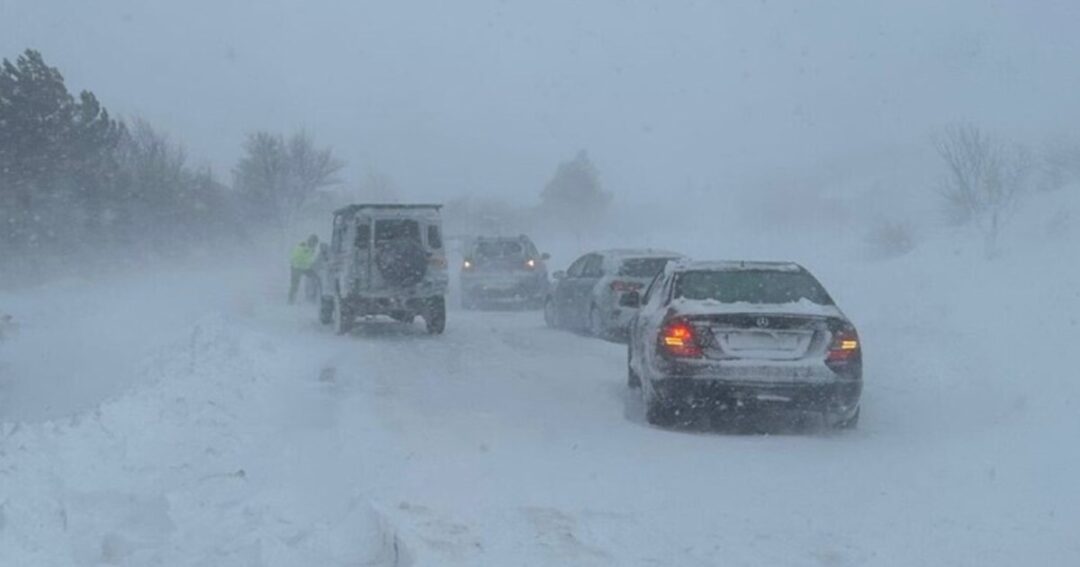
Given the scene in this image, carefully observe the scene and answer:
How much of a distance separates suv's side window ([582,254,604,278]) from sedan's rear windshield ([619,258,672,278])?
78cm

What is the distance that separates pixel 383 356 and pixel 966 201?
3271 cm

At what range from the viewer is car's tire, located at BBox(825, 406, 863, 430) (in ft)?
35.6

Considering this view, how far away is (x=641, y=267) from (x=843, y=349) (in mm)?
9479

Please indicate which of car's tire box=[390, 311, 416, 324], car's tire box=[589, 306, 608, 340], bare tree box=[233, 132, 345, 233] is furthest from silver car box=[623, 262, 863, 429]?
bare tree box=[233, 132, 345, 233]

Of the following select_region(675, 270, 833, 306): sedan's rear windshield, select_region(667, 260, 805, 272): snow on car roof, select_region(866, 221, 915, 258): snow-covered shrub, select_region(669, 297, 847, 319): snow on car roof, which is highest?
select_region(866, 221, 915, 258): snow-covered shrub

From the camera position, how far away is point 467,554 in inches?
253

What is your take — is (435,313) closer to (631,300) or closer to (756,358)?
(631,300)

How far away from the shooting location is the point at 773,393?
33.7 feet

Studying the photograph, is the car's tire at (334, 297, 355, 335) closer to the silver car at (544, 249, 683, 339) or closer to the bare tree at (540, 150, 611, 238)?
the silver car at (544, 249, 683, 339)

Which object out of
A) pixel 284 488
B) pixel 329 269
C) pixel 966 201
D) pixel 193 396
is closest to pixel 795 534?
pixel 284 488

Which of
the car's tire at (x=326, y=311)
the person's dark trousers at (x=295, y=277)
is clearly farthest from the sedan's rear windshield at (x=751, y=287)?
the person's dark trousers at (x=295, y=277)

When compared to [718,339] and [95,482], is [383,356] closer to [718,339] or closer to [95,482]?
[718,339]

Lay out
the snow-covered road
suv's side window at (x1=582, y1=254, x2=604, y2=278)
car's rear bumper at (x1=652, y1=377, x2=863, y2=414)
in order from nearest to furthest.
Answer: the snow-covered road, car's rear bumper at (x1=652, y1=377, x2=863, y2=414), suv's side window at (x1=582, y1=254, x2=604, y2=278)

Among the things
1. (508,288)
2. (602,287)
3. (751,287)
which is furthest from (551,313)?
(751,287)
